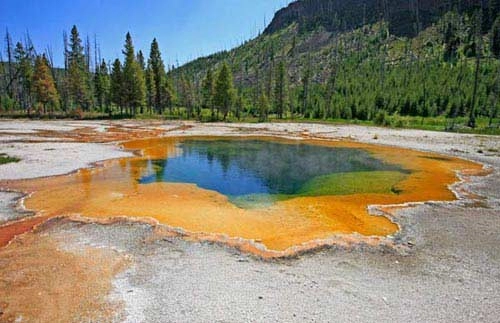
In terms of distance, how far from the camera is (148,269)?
898 centimetres

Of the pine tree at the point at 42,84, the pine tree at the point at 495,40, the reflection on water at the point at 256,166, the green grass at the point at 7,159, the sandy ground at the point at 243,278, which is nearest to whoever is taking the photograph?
the sandy ground at the point at 243,278

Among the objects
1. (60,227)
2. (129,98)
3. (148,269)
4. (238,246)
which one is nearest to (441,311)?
(238,246)

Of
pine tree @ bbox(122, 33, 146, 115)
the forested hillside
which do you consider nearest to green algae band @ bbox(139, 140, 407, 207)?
the forested hillside

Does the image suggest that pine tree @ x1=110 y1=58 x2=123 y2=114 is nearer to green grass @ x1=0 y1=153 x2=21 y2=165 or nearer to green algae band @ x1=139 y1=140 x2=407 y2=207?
green algae band @ x1=139 y1=140 x2=407 y2=207

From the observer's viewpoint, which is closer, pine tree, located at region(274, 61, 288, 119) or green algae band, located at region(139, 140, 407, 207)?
green algae band, located at region(139, 140, 407, 207)

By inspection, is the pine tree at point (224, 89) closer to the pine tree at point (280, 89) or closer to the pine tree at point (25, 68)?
the pine tree at point (280, 89)

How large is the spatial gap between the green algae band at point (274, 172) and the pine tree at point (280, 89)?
45.1 metres

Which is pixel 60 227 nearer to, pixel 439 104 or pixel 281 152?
pixel 281 152

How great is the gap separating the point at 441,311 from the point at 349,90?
91672mm

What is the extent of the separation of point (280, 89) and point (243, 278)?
7360 centimetres

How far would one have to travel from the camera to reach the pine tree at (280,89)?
78.5 m

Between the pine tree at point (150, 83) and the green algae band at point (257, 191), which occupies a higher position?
the pine tree at point (150, 83)

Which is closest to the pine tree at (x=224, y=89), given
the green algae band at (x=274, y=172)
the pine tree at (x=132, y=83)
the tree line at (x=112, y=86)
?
the tree line at (x=112, y=86)

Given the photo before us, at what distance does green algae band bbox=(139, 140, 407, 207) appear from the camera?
1898 cm
